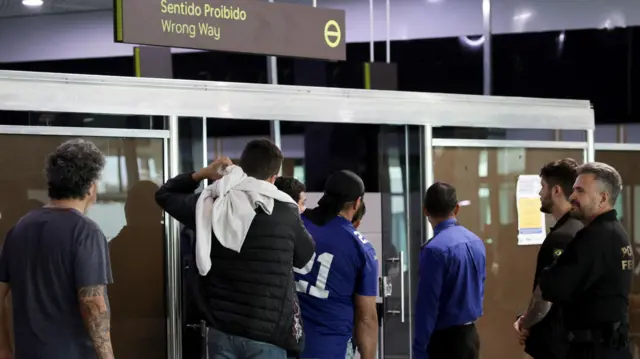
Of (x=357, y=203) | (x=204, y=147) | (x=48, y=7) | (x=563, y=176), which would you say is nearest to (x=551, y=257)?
(x=563, y=176)

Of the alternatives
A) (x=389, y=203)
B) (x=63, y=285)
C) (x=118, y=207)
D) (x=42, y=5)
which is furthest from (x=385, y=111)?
(x=42, y=5)

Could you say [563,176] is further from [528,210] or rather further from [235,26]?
[235,26]

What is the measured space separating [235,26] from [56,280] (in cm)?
206

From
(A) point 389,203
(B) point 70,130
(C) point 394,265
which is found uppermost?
(B) point 70,130

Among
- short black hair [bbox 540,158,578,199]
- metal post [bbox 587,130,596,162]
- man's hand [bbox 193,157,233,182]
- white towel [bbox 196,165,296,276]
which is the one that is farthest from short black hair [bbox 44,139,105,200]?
metal post [bbox 587,130,596,162]

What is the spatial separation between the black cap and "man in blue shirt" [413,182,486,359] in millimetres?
448

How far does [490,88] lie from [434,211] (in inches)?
149

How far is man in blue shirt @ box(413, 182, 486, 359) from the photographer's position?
4.11 meters

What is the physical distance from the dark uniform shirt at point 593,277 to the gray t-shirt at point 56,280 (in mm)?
1814

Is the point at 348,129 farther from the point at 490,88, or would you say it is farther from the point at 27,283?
the point at 27,283

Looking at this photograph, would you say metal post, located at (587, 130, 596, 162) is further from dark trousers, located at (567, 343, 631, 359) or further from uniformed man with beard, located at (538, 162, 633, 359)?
dark trousers, located at (567, 343, 631, 359)

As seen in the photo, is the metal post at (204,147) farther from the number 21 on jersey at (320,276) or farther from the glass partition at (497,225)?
the glass partition at (497,225)

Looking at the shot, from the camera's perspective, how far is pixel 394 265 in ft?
18.1

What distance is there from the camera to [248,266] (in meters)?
3.35
